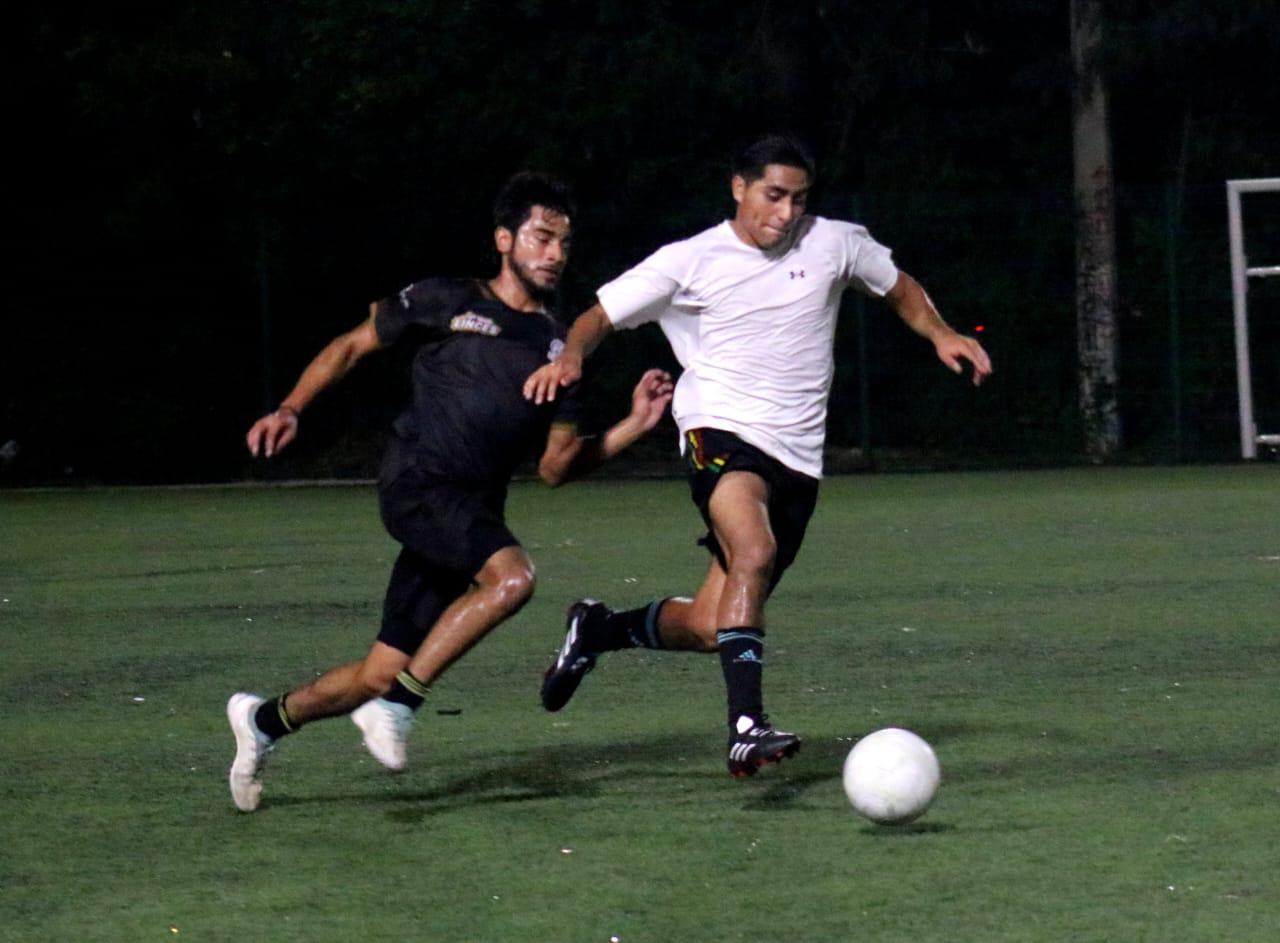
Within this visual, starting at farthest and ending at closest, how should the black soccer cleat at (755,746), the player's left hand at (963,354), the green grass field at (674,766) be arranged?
the player's left hand at (963,354)
the black soccer cleat at (755,746)
the green grass field at (674,766)

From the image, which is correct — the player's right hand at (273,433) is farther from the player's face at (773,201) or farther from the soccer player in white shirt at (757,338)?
the player's face at (773,201)

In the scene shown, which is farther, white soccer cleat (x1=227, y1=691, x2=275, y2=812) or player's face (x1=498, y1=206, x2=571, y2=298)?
player's face (x1=498, y1=206, x2=571, y2=298)

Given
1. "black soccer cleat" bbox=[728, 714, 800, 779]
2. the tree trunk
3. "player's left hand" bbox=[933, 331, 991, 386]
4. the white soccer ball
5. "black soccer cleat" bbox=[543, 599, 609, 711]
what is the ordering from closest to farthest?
the white soccer ball
"black soccer cleat" bbox=[728, 714, 800, 779]
"player's left hand" bbox=[933, 331, 991, 386]
"black soccer cleat" bbox=[543, 599, 609, 711]
the tree trunk

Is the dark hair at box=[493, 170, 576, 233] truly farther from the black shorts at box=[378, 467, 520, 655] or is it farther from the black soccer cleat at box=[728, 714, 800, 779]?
the black soccer cleat at box=[728, 714, 800, 779]

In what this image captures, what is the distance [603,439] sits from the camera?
6.83 metres

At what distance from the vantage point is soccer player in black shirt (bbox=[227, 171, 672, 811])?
6.55 metres

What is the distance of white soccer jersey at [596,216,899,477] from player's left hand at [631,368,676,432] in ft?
1.55

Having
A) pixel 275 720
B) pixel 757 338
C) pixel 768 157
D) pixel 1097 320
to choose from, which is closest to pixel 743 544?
pixel 757 338

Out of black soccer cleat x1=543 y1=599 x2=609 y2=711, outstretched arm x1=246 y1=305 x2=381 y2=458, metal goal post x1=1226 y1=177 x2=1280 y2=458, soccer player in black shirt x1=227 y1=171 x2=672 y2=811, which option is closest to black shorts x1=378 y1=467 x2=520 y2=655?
soccer player in black shirt x1=227 y1=171 x2=672 y2=811

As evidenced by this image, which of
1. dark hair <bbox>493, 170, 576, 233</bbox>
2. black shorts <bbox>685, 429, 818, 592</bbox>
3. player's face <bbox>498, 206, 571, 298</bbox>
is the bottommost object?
black shorts <bbox>685, 429, 818, 592</bbox>

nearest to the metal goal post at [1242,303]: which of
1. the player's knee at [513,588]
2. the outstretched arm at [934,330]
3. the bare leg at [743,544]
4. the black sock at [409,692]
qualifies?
the outstretched arm at [934,330]

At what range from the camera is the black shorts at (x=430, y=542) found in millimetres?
6613

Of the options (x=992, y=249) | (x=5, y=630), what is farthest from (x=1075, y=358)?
(x=5, y=630)

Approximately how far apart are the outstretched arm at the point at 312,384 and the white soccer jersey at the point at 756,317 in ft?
2.49
